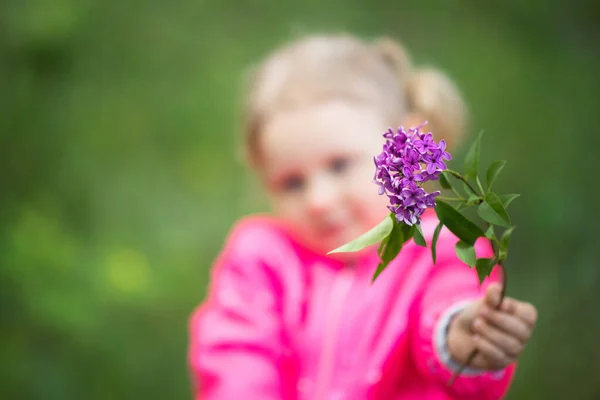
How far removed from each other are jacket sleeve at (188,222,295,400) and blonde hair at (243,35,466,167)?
159 mm

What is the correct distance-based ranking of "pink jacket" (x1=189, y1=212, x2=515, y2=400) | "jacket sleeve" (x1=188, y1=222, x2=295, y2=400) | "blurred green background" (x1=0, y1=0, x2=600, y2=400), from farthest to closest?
"blurred green background" (x1=0, y1=0, x2=600, y2=400) → "jacket sleeve" (x1=188, y1=222, x2=295, y2=400) → "pink jacket" (x1=189, y1=212, x2=515, y2=400)

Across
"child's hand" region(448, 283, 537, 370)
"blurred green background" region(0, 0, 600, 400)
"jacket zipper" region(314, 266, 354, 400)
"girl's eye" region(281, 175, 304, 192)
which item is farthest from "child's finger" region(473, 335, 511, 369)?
"blurred green background" region(0, 0, 600, 400)

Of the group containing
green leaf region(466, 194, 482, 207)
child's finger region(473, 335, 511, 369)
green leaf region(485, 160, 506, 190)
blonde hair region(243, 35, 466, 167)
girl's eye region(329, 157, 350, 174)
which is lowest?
child's finger region(473, 335, 511, 369)

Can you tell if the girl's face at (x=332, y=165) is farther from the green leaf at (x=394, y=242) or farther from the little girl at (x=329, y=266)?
the green leaf at (x=394, y=242)

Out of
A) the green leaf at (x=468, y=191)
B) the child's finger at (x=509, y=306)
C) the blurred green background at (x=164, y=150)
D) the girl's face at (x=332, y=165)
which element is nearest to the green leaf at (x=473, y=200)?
the green leaf at (x=468, y=191)

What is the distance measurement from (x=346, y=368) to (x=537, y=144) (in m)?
0.49

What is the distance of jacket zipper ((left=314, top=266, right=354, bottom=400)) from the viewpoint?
0.76 m

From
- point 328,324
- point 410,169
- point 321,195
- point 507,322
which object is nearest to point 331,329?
point 328,324

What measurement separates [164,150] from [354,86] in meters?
0.43

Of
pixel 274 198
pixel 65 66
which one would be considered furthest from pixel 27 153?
pixel 274 198

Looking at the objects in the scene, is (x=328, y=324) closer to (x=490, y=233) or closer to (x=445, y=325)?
(x=445, y=325)

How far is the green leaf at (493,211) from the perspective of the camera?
1.57ft

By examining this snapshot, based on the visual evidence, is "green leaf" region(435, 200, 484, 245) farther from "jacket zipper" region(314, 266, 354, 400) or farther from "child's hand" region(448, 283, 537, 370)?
Result: "jacket zipper" region(314, 266, 354, 400)

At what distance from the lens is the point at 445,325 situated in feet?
2.07
